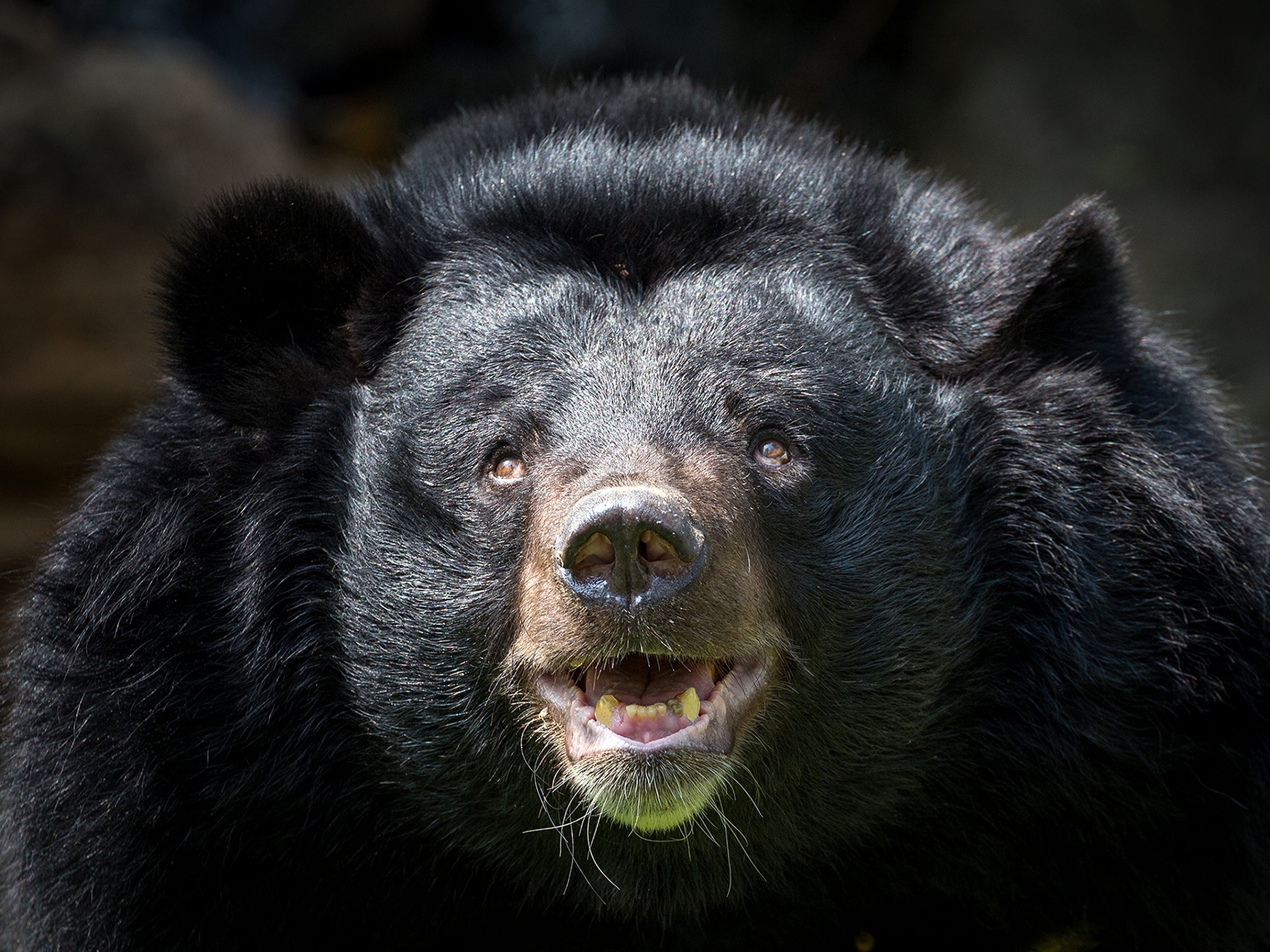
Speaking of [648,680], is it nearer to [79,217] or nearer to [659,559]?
[659,559]

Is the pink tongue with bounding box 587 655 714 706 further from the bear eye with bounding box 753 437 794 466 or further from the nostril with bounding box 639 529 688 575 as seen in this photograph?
the bear eye with bounding box 753 437 794 466

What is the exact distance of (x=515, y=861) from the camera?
3.78 metres

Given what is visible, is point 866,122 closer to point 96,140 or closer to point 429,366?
point 96,140

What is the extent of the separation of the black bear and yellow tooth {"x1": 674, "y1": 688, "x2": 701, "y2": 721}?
286 mm

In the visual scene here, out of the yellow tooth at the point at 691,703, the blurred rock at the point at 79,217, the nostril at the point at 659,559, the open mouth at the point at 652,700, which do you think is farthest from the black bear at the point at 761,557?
the blurred rock at the point at 79,217

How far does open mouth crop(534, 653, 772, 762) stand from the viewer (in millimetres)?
3248

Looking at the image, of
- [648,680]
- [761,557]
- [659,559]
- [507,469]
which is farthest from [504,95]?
[659,559]

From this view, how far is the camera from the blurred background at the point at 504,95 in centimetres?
963

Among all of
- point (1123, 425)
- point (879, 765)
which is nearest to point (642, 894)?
point (879, 765)

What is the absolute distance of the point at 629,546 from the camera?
9.91 ft

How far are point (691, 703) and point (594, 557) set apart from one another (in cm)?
45

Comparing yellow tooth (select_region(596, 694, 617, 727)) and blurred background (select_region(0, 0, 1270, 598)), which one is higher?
blurred background (select_region(0, 0, 1270, 598))

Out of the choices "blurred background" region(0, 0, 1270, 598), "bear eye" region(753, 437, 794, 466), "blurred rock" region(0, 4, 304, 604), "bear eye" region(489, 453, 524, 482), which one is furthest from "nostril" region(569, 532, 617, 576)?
"blurred rock" region(0, 4, 304, 604)

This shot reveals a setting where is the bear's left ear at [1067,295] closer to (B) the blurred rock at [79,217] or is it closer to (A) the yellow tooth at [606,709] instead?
(A) the yellow tooth at [606,709]
